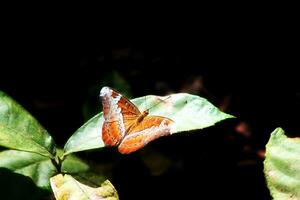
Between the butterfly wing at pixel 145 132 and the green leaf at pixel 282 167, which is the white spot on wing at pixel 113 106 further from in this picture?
the green leaf at pixel 282 167

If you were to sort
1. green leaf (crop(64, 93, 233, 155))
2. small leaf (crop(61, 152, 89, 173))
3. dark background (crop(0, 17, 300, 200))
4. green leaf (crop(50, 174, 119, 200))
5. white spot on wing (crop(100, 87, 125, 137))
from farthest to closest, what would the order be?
dark background (crop(0, 17, 300, 200)), small leaf (crop(61, 152, 89, 173)), white spot on wing (crop(100, 87, 125, 137)), green leaf (crop(64, 93, 233, 155)), green leaf (crop(50, 174, 119, 200))

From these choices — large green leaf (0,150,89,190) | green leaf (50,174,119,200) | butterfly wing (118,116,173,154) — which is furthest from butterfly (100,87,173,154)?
large green leaf (0,150,89,190)

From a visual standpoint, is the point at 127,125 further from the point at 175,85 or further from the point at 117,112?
the point at 175,85

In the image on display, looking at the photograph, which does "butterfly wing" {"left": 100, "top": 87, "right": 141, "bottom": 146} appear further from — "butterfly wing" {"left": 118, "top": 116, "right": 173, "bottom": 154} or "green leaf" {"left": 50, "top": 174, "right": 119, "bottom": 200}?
"green leaf" {"left": 50, "top": 174, "right": 119, "bottom": 200}

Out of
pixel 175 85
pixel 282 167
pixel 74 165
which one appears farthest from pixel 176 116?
pixel 175 85

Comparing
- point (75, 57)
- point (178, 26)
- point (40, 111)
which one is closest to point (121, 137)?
point (40, 111)
